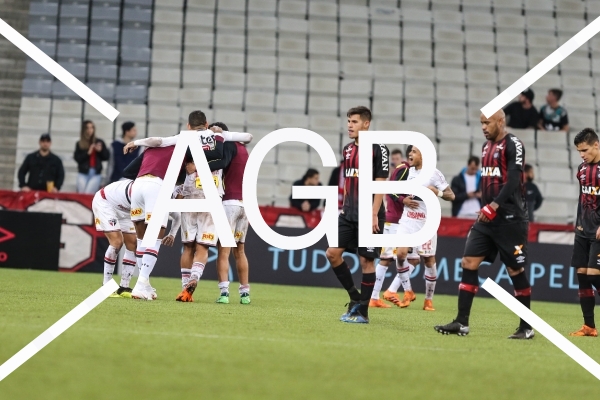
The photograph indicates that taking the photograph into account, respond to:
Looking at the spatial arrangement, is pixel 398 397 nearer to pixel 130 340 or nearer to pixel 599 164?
pixel 130 340

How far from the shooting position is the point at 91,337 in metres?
6.92

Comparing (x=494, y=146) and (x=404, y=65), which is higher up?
(x=404, y=65)

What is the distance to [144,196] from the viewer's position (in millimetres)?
10867

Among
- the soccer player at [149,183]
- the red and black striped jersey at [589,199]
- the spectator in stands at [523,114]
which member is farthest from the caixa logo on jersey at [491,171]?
the spectator in stands at [523,114]

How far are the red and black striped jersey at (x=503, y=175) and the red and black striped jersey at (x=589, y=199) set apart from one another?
42.8 inches

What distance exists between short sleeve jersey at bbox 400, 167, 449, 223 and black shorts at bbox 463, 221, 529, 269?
4030mm

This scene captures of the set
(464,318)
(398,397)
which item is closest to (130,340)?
(398,397)

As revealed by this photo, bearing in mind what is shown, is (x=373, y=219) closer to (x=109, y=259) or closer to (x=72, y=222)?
(x=109, y=259)

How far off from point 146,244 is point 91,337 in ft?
13.4

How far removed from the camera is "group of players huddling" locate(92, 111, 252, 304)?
35.8 feet
